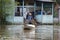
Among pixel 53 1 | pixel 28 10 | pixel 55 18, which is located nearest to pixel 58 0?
pixel 53 1

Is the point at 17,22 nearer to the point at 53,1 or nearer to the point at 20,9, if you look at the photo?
the point at 20,9

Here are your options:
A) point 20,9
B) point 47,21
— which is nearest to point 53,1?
point 47,21

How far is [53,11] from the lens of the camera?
73.5ft

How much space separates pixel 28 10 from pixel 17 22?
1830mm

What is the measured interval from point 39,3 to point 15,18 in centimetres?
319

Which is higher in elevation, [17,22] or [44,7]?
[44,7]

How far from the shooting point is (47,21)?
73.4 ft

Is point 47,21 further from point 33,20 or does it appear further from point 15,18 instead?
point 15,18

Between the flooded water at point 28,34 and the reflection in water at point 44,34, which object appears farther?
the reflection in water at point 44,34

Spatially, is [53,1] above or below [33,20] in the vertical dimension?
above

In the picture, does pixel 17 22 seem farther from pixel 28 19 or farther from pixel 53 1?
pixel 53 1

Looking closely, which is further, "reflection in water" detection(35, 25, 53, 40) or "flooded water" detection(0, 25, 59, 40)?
"reflection in water" detection(35, 25, 53, 40)

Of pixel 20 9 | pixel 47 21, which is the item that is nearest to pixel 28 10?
pixel 20 9

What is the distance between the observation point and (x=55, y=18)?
22.3m
